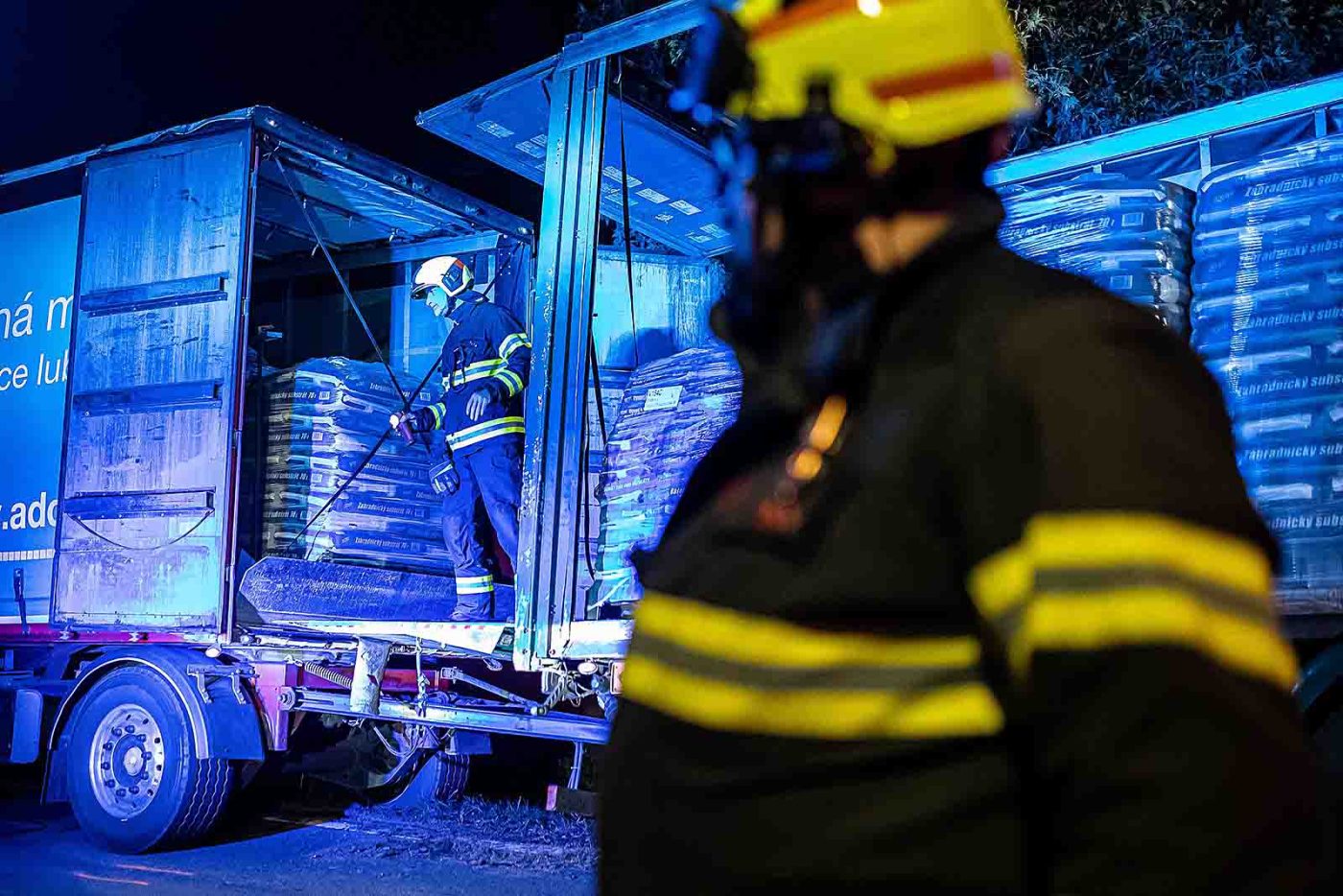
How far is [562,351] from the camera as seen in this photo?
504 centimetres

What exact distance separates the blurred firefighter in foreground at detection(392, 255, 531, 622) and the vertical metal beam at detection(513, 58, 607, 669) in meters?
1.41

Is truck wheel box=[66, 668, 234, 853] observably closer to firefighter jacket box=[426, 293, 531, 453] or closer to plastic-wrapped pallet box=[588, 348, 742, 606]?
firefighter jacket box=[426, 293, 531, 453]

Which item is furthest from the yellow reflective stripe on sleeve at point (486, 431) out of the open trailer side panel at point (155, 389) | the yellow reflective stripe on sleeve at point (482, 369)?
the open trailer side panel at point (155, 389)

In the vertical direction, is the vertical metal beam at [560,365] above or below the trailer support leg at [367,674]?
above

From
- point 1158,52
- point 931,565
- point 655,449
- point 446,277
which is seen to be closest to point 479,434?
point 446,277

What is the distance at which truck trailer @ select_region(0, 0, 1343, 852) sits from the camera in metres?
5.04

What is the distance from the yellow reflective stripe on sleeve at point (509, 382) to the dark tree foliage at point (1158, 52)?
465cm

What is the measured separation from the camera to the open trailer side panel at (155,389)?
600 centimetres

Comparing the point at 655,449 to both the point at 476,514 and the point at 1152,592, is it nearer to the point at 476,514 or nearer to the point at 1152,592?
the point at 476,514

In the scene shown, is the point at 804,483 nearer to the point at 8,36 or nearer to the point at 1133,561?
the point at 1133,561

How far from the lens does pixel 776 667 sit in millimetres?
878

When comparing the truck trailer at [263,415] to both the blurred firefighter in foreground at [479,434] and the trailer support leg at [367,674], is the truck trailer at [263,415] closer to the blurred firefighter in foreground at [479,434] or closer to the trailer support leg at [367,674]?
the trailer support leg at [367,674]

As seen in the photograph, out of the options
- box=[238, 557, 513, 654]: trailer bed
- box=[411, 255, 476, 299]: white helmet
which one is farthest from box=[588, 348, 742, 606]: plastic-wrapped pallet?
box=[411, 255, 476, 299]: white helmet

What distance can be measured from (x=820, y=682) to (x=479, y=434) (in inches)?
230
